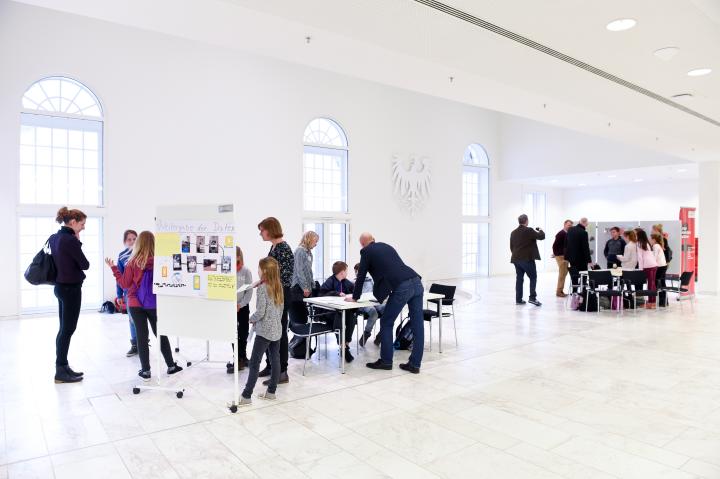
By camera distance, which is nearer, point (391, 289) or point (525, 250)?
point (391, 289)

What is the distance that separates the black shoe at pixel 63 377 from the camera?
5.03 meters

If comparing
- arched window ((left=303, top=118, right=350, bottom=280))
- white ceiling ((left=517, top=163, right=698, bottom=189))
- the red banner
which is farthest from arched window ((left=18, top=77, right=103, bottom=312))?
the red banner

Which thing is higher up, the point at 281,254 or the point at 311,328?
the point at 281,254

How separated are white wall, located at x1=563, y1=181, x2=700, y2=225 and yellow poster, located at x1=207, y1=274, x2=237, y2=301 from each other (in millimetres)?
17062

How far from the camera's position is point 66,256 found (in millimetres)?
4895

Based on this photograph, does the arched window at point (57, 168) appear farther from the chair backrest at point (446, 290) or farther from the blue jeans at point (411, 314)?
the blue jeans at point (411, 314)

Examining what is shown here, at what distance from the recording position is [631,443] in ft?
11.7

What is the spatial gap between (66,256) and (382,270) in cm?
310

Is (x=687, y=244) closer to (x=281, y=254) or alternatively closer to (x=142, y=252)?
(x=281, y=254)

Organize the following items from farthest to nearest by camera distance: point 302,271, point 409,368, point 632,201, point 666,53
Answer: point 632,201 < point 302,271 < point 409,368 < point 666,53

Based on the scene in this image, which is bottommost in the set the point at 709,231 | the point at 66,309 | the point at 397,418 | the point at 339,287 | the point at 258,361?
the point at 397,418

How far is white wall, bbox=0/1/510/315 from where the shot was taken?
891 cm

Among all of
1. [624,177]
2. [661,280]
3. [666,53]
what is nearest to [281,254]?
[666,53]

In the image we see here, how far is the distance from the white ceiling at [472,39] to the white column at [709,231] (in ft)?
20.4
